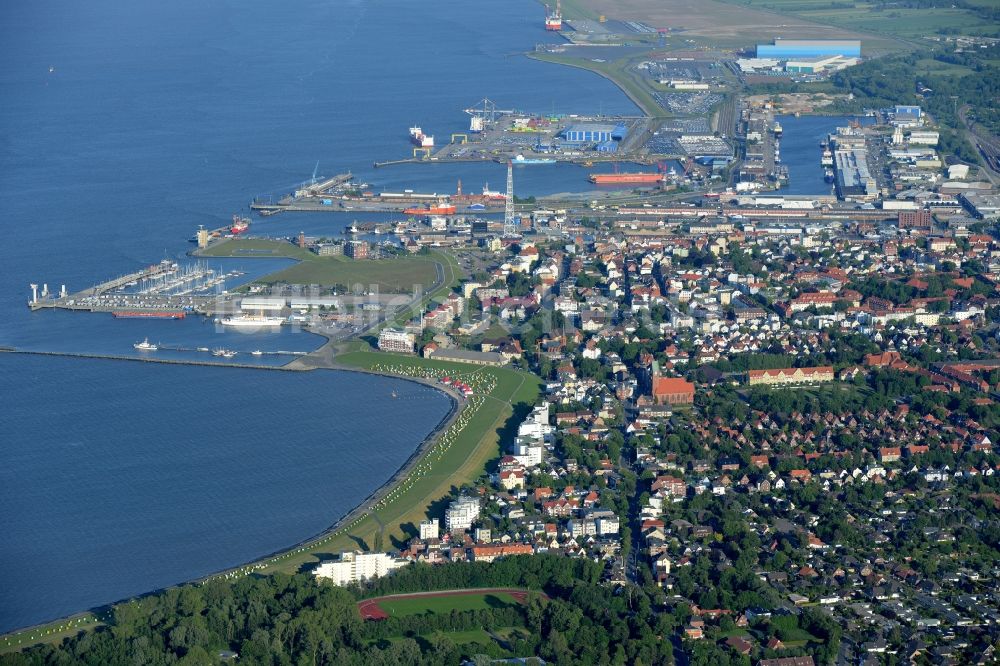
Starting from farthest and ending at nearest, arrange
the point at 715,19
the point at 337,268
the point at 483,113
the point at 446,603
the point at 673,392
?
the point at 715,19 → the point at 483,113 → the point at 337,268 → the point at 673,392 → the point at 446,603

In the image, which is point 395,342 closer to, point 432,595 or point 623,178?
point 432,595

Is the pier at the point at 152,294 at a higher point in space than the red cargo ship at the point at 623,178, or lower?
lower

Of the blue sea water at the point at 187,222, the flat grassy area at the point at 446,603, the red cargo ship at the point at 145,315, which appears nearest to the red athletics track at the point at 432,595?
the flat grassy area at the point at 446,603

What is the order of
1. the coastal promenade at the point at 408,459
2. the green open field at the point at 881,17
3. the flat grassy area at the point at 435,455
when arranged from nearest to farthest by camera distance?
the coastal promenade at the point at 408,459, the flat grassy area at the point at 435,455, the green open field at the point at 881,17

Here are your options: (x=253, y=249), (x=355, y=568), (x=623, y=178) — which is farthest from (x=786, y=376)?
(x=623, y=178)

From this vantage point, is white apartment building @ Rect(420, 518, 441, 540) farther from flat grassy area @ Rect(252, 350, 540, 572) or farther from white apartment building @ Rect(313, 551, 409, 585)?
white apartment building @ Rect(313, 551, 409, 585)

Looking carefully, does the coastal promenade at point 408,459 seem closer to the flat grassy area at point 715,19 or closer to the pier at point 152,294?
the pier at point 152,294

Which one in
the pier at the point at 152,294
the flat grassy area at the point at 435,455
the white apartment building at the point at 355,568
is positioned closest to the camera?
the white apartment building at the point at 355,568
